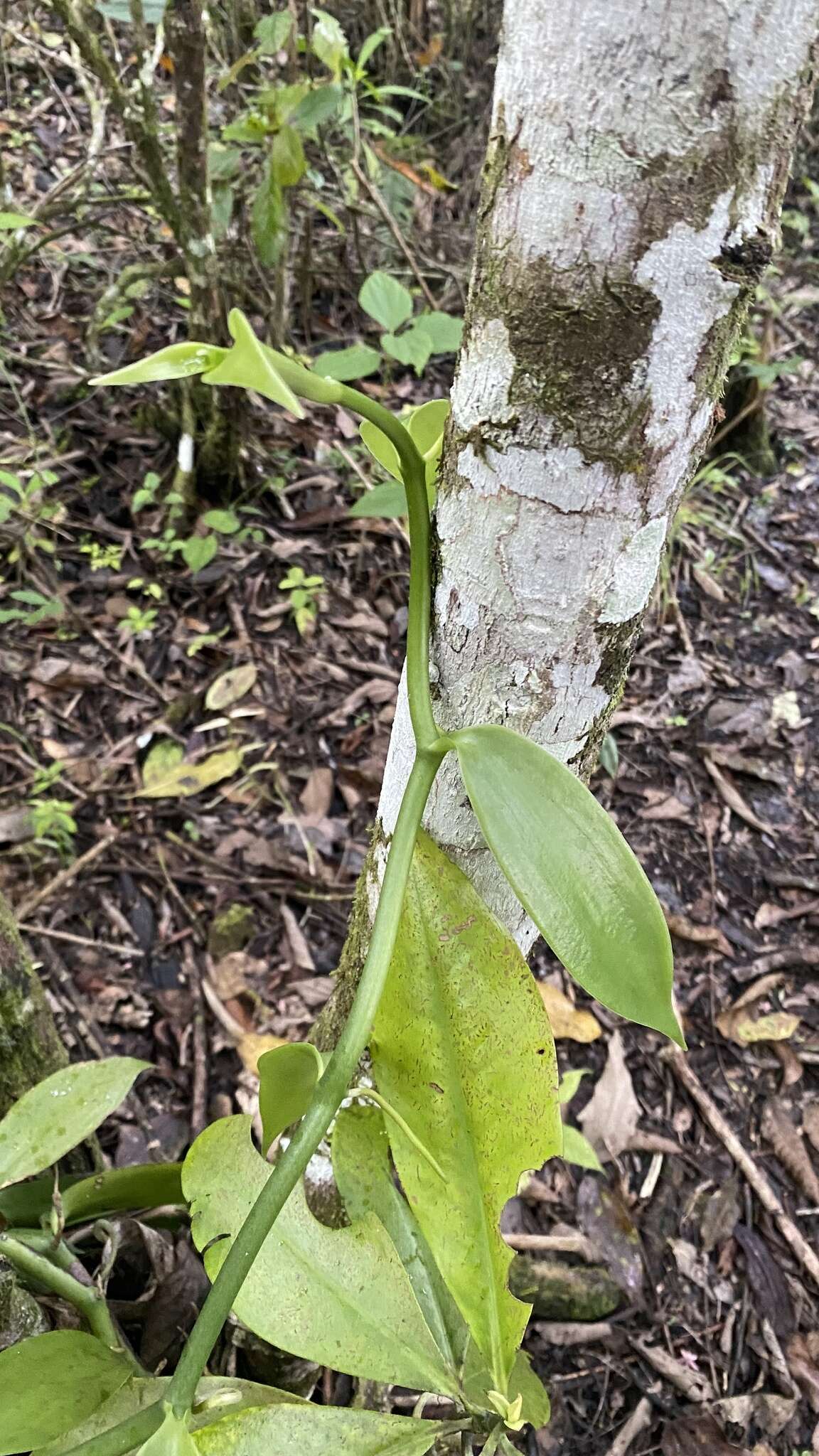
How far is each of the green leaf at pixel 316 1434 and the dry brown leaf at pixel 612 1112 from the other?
0.62 meters

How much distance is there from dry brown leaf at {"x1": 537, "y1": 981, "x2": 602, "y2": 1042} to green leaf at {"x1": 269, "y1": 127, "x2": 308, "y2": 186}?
1.23 m

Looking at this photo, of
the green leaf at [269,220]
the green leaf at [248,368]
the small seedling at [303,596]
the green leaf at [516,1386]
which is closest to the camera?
the green leaf at [248,368]

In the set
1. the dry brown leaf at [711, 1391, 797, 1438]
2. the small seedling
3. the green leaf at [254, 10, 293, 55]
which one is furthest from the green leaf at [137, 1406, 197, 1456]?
the green leaf at [254, 10, 293, 55]

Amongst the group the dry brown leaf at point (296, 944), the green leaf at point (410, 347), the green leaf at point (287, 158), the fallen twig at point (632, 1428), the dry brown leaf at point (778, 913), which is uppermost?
the green leaf at point (287, 158)

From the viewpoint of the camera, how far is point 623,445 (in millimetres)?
388

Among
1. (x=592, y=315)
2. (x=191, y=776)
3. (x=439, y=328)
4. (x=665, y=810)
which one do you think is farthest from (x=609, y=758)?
(x=592, y=315)

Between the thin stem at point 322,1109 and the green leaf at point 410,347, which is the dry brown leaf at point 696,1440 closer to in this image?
the thin stem at point 322,1109

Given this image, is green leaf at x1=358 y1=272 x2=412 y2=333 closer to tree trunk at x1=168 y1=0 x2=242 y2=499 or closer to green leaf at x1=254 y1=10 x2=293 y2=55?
tree trunk at x1=168 y1=0 x2=242 y2=499

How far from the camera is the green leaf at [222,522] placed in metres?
1.56

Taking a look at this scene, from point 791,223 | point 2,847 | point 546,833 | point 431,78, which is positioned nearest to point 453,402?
point 546,833

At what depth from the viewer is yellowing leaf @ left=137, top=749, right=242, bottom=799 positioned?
1289 mm

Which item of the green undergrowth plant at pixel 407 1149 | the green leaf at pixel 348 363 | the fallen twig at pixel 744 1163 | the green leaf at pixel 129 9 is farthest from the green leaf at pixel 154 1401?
the green leaf at pixel 129 9

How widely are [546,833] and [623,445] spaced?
17 centimetres

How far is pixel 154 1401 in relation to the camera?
52 centimetres
